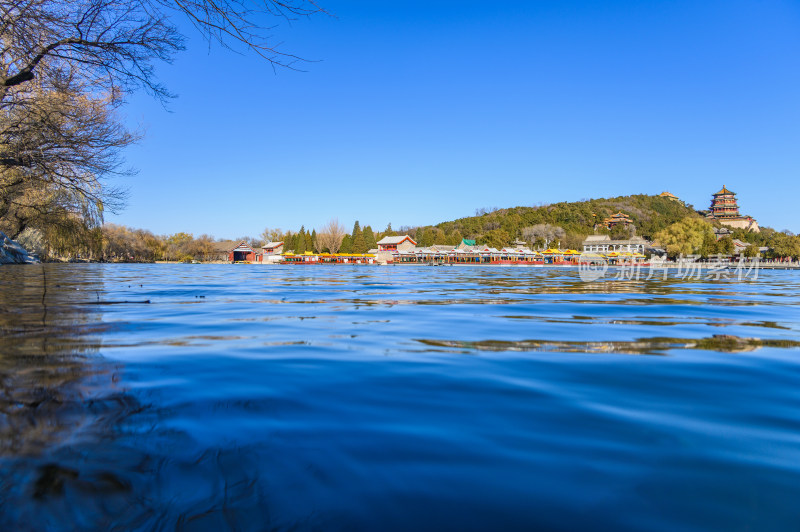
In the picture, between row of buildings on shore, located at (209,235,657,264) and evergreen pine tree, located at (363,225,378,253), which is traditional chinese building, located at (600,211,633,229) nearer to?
row of buildings on shore, located at (209,235,657,264)

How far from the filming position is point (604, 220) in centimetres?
10112

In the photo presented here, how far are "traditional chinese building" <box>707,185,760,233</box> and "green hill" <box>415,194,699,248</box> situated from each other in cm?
606

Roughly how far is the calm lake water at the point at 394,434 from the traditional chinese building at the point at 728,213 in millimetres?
107993

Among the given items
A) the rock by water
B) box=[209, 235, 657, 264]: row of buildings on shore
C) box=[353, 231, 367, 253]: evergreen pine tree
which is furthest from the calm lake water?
box=[353, 231, 367, 253]: evergreen pine tree

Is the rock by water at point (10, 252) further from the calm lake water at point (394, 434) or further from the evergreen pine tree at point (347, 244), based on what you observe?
the evergreen pine tree at point (347, 244)

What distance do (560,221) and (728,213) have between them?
31.5 meters

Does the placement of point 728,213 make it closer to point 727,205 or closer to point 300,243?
point 727,205

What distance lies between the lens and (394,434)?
Result: 2.00 meters

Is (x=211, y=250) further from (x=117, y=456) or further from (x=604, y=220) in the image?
(x=117, y=456)

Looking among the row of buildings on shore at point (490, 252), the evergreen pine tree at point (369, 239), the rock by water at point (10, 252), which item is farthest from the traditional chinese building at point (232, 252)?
the rock by water at point (10, 252)

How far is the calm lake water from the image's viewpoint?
54.5 inches

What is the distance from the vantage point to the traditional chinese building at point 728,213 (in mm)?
92438

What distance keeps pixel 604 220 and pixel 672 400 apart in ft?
353

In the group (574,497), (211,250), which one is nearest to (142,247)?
(211,250)
